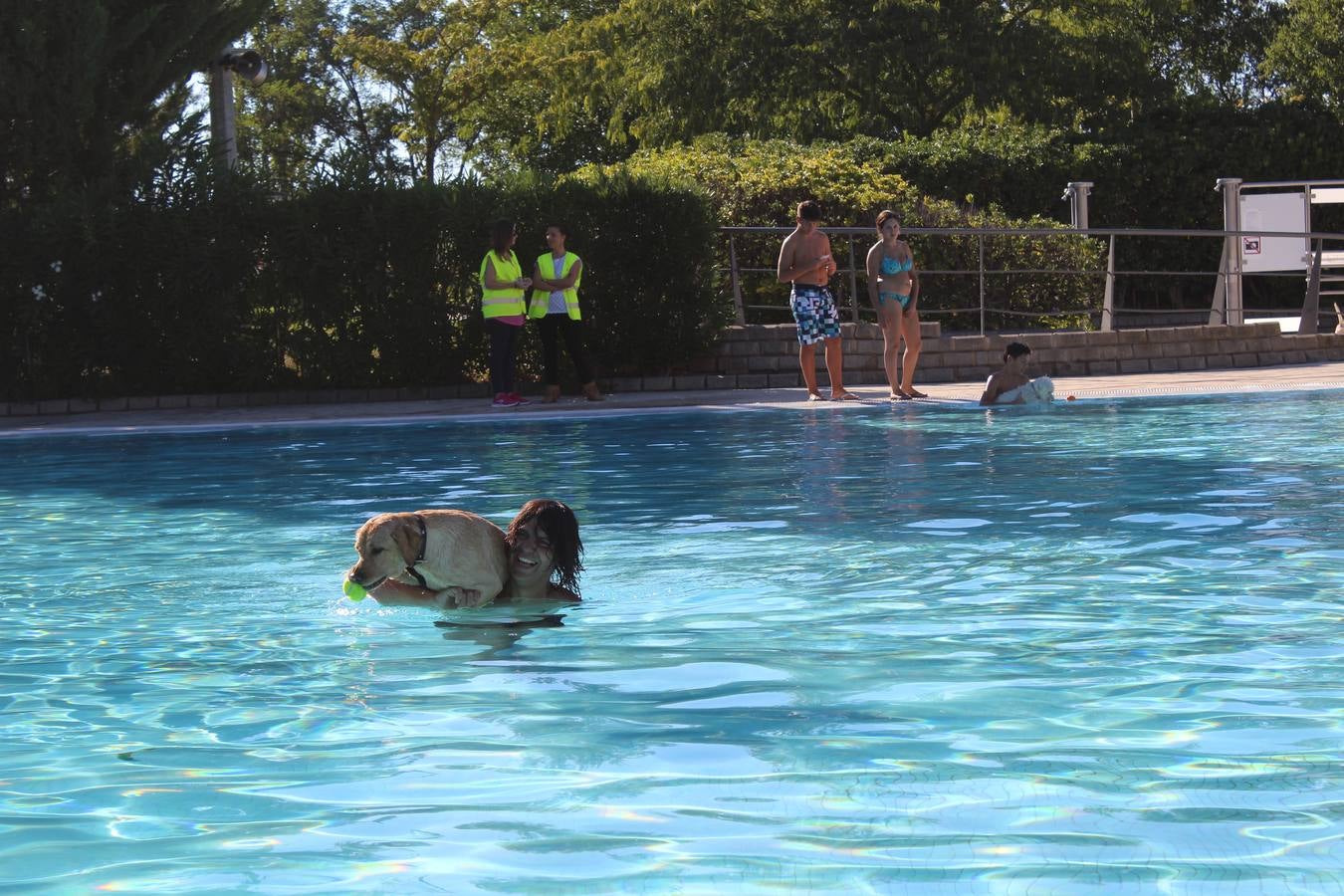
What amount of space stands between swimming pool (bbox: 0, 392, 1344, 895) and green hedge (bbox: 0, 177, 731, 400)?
22.2 feet

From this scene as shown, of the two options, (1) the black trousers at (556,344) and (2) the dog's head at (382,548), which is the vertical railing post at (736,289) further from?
(2) the dog's head at (382,548)

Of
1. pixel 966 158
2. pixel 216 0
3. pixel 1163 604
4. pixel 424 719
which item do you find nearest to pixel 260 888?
pixel 424 719

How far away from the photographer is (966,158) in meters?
28.4

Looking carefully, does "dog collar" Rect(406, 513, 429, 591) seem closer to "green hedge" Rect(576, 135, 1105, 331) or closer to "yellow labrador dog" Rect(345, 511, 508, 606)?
"yellow labrador dog" Rect(345, 511, 508, 606)

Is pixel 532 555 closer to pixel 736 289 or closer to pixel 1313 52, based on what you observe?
pixel 736 289

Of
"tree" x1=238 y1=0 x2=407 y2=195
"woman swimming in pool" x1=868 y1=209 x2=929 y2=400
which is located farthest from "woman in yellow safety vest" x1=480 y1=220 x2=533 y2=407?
"tree" x1=238 y1=0 x2=407 y2=195

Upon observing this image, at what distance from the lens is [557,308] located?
55.3 feet

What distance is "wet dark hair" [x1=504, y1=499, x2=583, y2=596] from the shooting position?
247 inches

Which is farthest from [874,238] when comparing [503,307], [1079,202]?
[503,307]

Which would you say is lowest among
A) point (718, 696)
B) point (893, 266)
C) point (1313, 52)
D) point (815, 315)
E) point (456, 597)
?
point (718, 696)

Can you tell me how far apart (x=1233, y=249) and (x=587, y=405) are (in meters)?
9.53

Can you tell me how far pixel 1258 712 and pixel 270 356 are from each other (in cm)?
1422

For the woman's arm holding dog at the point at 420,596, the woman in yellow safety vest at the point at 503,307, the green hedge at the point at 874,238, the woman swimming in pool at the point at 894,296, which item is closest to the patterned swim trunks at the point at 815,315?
the woman swimming in pool at the point at 894,296

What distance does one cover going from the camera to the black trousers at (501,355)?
16.5 metres
